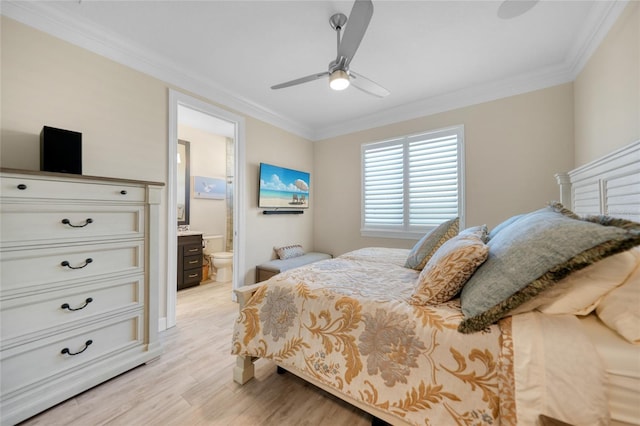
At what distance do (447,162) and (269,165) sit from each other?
245cm

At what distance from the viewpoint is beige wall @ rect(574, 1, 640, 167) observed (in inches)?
60.4

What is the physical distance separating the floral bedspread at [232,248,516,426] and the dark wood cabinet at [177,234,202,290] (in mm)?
2576

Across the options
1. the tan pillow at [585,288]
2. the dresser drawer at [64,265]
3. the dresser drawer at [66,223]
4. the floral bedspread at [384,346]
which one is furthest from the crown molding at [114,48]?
the tan pillow at [585,288]

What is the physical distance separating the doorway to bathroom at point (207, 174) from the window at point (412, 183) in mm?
1946

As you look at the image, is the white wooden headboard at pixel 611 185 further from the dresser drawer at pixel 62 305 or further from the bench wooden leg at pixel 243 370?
the dresser drawer at pixel 62 305

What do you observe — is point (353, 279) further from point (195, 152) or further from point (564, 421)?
point (195, 152)

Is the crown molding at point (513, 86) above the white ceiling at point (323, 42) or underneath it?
underneath

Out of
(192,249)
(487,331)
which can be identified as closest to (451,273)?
(487,331)

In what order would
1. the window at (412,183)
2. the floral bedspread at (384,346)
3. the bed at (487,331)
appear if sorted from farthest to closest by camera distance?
the window at (412,183)
the floral bedspread at (384,346)
the bed at (487,331)

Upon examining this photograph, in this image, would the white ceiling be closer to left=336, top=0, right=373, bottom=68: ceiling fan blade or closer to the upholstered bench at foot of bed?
left=336, top=0, right=373, bottom=68: ceiling fan blade

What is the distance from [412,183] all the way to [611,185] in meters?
2.01

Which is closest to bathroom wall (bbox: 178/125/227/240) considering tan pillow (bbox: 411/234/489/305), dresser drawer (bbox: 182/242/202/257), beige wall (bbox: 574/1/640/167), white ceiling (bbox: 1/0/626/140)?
dresser drawer (bbox: 182/242/202/257)

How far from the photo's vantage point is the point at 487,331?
0.89 metres

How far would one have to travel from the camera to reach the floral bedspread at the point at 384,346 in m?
0.88
